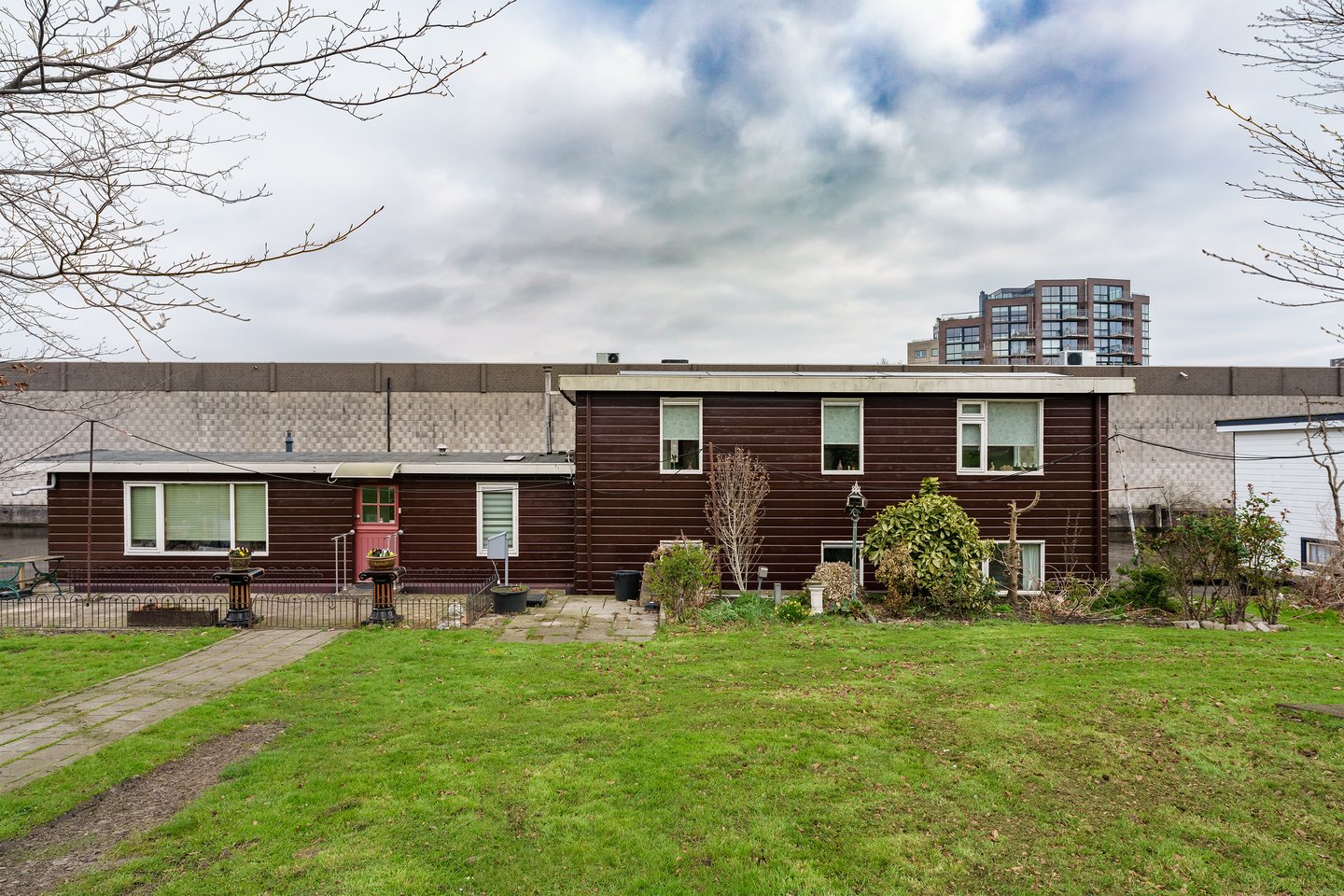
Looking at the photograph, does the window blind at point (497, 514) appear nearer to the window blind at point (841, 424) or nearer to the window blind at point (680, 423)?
the window blind at point (680, 423)

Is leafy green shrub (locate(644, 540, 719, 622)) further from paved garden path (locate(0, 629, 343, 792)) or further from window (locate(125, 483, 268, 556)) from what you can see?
window (locate(125, 483, 268, 556))

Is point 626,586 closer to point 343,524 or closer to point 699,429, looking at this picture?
point 699,429

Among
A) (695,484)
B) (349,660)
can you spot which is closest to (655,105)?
(695,484)

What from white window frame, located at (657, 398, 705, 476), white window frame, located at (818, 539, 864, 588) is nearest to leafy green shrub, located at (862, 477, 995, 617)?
white window frame, located at (818, 539, 864, 588)

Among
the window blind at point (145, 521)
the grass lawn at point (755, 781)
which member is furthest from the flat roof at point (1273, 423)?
the window blind at point (145, 521)

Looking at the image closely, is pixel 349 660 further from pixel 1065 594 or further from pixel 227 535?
pixel 1065 594

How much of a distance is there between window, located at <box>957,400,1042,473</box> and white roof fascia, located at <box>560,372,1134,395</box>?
444mm

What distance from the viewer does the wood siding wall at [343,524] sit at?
46.6 feet

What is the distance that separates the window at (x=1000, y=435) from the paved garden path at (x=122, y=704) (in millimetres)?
12390

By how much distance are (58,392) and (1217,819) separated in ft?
125

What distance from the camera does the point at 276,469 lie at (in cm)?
1405

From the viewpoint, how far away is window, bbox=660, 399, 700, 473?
14.0 m

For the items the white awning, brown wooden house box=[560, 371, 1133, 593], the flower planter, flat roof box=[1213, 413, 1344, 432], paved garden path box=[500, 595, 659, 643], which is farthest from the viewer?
flat roof box=[1213, 413, 1344, 432]

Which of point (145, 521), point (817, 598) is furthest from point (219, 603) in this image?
point (817, 598)
